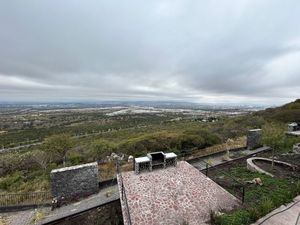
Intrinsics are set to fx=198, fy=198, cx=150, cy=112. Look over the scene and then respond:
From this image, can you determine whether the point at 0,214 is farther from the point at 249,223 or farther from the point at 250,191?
the point at 250,191

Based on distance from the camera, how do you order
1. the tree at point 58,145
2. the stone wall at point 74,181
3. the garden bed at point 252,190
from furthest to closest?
the tree at point 58,145, the stone wall at point 74,181, the garden bed at point 252,190

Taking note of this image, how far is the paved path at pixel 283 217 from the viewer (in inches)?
236

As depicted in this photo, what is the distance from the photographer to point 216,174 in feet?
35.2

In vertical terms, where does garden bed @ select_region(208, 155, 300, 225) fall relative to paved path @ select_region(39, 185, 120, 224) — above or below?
above

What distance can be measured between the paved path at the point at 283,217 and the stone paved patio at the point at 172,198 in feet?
3.70

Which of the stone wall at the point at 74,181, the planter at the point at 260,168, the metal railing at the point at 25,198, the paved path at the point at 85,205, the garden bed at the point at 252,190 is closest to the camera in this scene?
the garden bed at the point at 252,190

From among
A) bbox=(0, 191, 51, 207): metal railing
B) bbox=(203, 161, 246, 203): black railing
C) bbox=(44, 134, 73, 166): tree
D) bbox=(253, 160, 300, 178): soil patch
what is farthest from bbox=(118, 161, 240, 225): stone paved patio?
bbox=(44, 134, 73, 166): tree

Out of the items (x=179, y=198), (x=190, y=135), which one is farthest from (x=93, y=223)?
(x=190, y=135)

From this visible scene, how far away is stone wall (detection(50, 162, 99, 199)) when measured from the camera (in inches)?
380

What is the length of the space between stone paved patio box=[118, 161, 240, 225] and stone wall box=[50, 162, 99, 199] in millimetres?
2417

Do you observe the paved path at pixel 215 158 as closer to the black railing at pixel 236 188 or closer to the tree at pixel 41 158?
the black railing at pixel 236 188

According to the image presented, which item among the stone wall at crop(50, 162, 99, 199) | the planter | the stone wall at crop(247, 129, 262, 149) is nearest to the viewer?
the stone wall at crop(50, 162, 99, 199)

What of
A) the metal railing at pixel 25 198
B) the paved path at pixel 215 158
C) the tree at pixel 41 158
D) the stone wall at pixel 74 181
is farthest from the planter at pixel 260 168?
the tree at pixel 41 158

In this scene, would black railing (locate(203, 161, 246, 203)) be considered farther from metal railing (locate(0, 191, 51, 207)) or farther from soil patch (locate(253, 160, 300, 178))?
metal railing (locate(0, 191, 51, 207))
